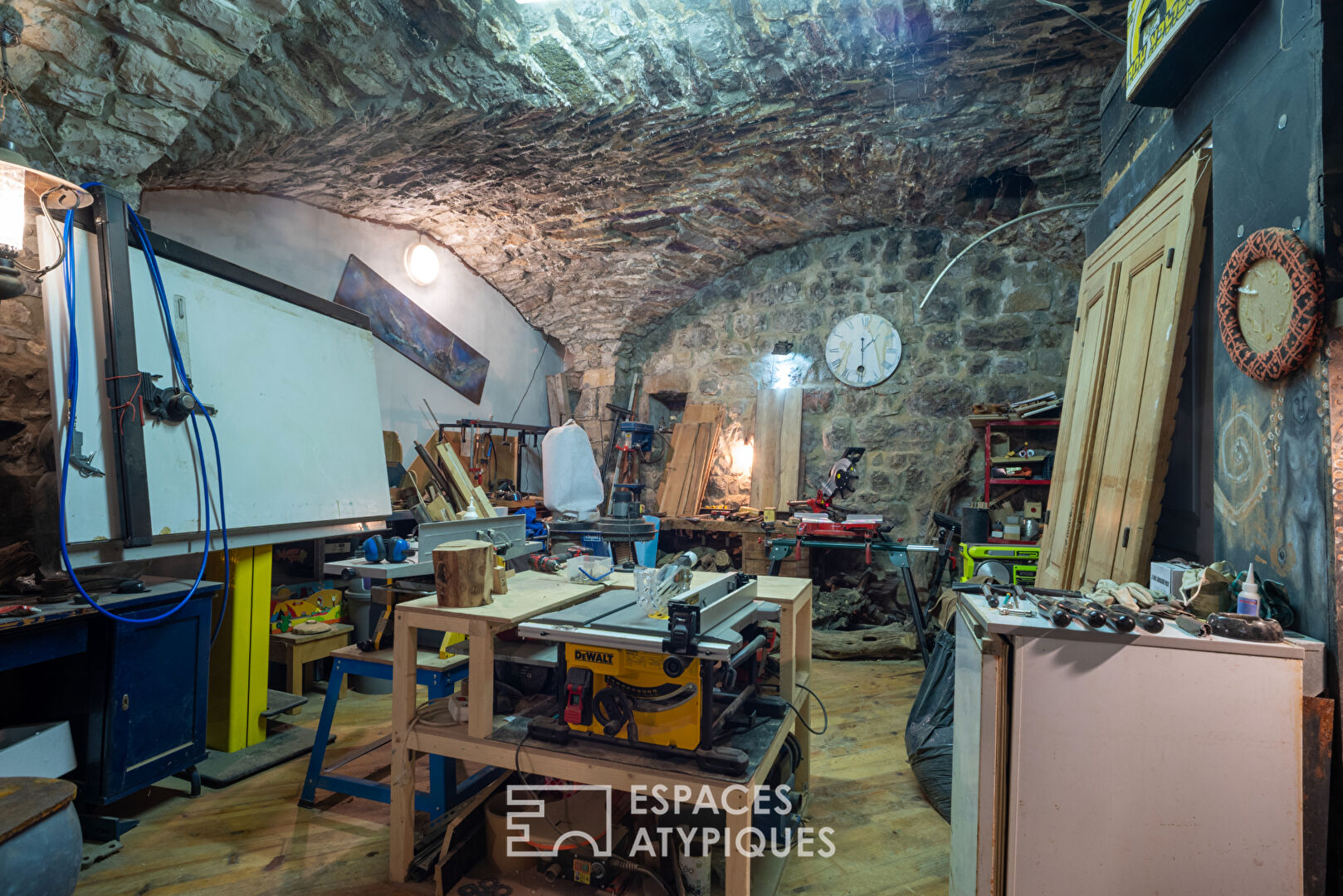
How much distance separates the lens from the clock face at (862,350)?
5.21m

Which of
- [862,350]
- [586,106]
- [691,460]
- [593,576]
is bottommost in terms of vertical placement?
[593,576]

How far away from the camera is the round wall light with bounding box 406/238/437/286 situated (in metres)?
5.16

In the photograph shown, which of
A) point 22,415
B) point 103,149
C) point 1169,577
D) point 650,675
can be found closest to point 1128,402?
point 1169,577

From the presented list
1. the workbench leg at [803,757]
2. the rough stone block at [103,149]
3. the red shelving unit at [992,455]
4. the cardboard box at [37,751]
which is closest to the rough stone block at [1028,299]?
the red shelving unit at [992,455]

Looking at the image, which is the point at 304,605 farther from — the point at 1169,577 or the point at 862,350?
the point at 862,350

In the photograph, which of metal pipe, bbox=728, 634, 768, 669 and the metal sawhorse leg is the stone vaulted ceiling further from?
metal pipe, bbox=728, 634, 768, 669

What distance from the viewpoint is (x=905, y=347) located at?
204 inches

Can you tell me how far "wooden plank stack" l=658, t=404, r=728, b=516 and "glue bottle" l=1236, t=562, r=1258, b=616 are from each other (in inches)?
165

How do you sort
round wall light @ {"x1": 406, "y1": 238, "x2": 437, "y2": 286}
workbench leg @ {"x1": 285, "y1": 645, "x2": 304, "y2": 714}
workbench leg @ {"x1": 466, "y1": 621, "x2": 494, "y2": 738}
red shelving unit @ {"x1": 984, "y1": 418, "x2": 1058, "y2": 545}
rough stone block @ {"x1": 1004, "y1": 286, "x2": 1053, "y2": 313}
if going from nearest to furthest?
workbench leg @ {"x1": 466, "y1": 621, "x2": 494, "y2": 738}
workbench leg @ {"x1": 285, "y1": 645, "x2": 304, "y2": 714}
red shelving unit @ {"x1": 984, "y1": 418, "x2": 1058, "y2": 545}
rough stone block @ {"x1": 1004, "y1": 286, "x2": 1053, "y2": 313}
round wall light @ {"x1": 406, "y1": 238, "x2": 437, "y2": 286}

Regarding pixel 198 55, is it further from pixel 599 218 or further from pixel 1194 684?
pixel 1194 684

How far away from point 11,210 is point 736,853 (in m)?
2.75

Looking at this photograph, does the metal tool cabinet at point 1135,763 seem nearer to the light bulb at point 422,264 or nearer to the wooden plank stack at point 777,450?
the wooden plank stack at point 777,450

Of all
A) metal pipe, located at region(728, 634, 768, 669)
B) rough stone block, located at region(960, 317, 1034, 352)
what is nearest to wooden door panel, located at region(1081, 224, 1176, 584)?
metal pipe, located at region(728, 634, 768, 669)

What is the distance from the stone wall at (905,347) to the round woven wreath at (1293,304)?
3212 millimetres
